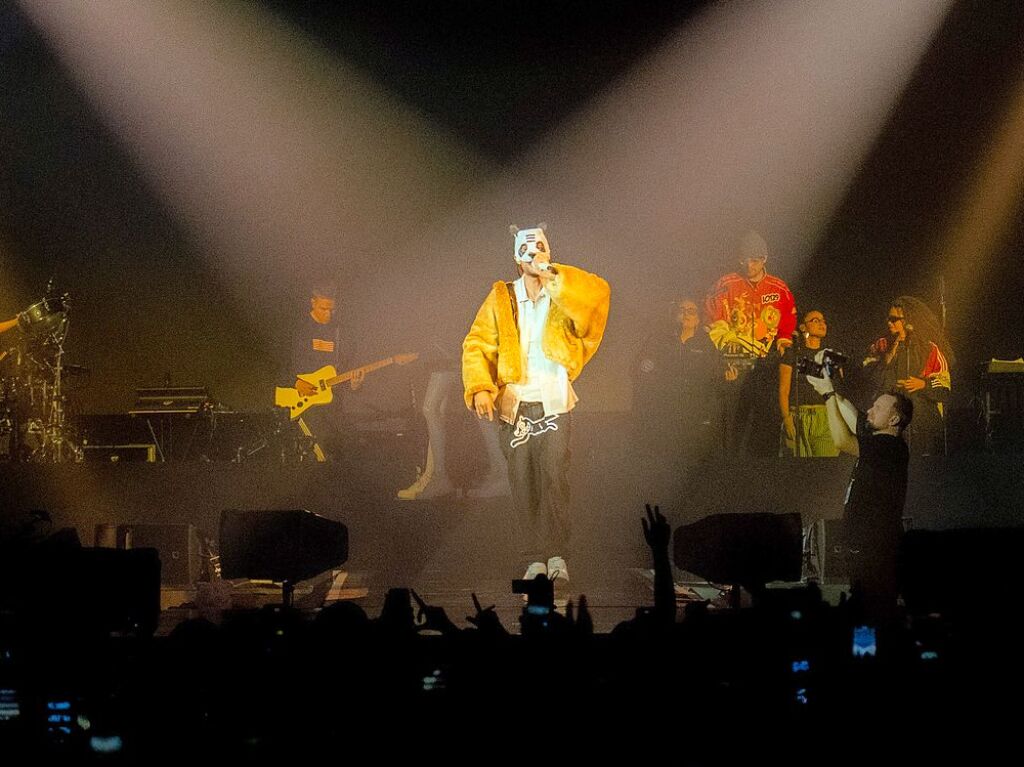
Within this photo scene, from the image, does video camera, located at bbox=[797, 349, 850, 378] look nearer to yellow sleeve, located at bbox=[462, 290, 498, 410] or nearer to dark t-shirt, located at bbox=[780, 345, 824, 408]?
dark t-shirt, located at bbox=[780, 345, 824, 408]

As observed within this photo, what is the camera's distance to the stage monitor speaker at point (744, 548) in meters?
4.47

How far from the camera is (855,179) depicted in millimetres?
9195

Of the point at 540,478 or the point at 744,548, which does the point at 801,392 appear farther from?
the point at 744,548

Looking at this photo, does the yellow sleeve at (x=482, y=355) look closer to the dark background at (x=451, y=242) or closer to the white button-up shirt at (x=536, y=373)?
the white button-up shirt at (x=536, y=373)

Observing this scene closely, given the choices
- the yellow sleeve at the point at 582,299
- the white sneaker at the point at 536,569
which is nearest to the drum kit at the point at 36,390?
the white sneaker at the point at 536,569

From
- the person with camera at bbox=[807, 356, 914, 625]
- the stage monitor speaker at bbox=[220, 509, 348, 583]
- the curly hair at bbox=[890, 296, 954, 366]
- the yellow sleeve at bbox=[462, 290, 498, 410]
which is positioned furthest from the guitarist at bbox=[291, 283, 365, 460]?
the curly hair at bbox=[890, 296, 954, 366]

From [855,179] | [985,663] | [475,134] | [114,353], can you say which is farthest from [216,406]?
[985,663]

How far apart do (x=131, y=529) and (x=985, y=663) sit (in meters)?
5.86

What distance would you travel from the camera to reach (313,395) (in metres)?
8.45

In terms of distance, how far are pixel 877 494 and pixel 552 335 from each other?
236 centimetres

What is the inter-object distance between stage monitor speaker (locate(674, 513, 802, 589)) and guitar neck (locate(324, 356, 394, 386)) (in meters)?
4.45

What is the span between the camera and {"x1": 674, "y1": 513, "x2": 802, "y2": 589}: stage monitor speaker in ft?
14.7

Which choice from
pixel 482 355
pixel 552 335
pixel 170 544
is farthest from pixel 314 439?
pixel 552 335

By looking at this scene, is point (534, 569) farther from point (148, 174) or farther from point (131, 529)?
point (148, 174)
